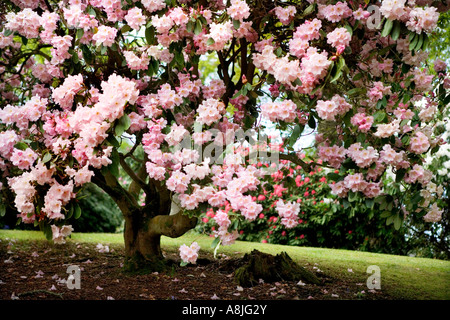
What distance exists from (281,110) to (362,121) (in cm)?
58

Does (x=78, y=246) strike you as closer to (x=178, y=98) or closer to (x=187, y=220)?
(x=187, y=220)

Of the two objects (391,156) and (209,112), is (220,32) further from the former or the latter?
(391,156)

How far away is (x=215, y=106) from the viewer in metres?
3.15

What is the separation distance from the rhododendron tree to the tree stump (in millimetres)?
1183

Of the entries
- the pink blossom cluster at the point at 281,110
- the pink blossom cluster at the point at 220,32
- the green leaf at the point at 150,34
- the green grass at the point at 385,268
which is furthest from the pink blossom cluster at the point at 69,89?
the green grass at the point at 385,268

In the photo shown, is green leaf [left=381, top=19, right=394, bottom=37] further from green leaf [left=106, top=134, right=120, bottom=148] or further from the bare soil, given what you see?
the bare soil

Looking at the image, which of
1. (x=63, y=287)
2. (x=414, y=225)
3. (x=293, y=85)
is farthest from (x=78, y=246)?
(x=414, y=225)

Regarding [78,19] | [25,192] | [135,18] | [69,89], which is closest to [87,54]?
[78,19]

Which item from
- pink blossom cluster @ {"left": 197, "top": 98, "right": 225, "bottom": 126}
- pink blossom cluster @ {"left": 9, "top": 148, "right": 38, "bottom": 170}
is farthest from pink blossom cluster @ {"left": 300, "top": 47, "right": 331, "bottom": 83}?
pink blossom cluster @ {"left": 9, "top": 148, "right": 38, "bottom": 170}

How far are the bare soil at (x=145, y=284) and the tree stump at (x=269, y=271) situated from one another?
0.09 meters

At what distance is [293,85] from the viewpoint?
296cm

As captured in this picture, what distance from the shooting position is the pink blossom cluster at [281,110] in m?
2.93

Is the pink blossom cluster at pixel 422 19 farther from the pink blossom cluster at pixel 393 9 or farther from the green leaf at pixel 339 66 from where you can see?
the green leaf at pixel 339 66
